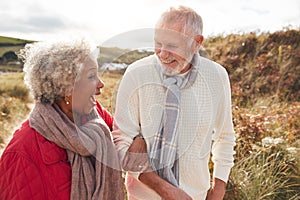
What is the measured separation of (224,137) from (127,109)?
2.05ft

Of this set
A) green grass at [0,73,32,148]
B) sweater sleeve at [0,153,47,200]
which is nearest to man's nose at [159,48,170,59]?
sweater sleeve at [0,153,47,200]

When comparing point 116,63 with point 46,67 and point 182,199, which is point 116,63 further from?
point 182,199

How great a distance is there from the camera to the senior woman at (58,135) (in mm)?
2184

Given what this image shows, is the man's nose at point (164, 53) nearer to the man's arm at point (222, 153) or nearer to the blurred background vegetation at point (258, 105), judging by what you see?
the blurred background vegetation at point (258, 105)

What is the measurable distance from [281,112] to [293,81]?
2.75 m

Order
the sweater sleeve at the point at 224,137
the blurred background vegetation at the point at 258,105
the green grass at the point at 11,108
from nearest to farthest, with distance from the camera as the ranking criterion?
the sweater sleeve at the point at 224,137 < the blurred background vegetation at the point at 258,105 < the green grass at the point at 11,108

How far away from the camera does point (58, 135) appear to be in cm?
221

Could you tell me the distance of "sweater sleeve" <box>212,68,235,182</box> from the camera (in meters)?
2.39

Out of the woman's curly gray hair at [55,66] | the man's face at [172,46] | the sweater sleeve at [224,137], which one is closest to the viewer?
the man's face at [172,46]

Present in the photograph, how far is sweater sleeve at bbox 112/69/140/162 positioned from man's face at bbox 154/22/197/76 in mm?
176

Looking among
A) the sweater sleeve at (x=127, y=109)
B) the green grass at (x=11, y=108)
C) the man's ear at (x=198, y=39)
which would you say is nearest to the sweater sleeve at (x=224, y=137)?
the man's ear at (x=198, y=39)

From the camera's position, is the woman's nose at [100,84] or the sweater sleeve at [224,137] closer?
the woman's nose at [100,84]

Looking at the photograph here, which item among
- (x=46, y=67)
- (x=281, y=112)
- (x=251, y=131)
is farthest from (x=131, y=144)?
(x=281, y=112)

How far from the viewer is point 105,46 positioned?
2.20 meters
